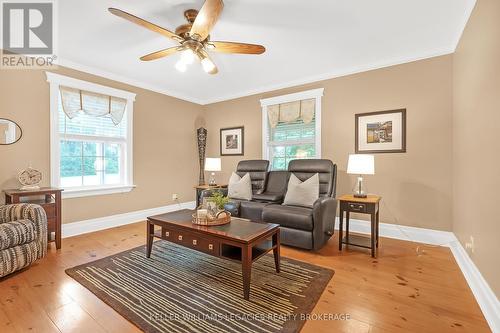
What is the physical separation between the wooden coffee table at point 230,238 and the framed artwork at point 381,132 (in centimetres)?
218

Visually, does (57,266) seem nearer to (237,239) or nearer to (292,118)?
(237,239)

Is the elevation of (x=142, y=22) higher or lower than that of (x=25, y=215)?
higher

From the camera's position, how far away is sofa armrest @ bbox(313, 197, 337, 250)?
2.73 m

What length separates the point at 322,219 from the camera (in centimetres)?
281

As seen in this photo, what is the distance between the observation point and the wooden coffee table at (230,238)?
1873mm

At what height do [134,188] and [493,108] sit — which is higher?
[493,108]

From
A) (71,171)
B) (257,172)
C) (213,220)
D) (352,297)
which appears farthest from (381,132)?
(71,171)

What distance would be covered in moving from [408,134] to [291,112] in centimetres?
181

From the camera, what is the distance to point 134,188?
4.28 meters

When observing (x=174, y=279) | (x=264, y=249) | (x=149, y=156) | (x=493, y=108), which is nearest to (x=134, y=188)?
(x=149, y=156)

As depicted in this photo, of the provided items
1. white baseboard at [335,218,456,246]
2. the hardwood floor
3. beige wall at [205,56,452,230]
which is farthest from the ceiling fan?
white baseboard at [335,218,456,246]

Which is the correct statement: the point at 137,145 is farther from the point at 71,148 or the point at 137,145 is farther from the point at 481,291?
the point at 481,291

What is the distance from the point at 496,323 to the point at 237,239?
174 cm

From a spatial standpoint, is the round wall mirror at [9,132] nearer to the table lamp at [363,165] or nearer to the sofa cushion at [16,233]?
the sofa cushion at [16,233]
